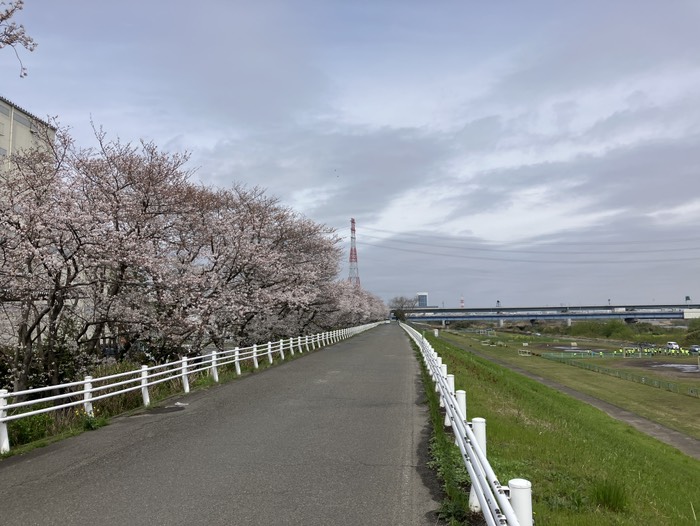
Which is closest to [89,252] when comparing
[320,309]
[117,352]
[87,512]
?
[117,352]

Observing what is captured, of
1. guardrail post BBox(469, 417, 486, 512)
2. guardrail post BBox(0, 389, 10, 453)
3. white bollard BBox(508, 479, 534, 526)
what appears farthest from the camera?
guardrail post BBox(0, 389, 10, 453)

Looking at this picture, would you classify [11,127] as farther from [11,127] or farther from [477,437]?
[477,437]

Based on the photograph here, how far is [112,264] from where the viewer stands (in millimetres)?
15688

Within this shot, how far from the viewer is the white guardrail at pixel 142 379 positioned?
26.9ft

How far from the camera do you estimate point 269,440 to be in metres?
8.38

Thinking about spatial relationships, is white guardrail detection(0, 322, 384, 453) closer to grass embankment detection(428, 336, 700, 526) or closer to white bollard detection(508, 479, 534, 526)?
grass embankment detection(428, 336, 700, 526)

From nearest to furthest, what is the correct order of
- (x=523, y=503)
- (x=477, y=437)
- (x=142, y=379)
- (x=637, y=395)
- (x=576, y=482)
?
(x=523, y=503) → (x=477, y=437) → (x=576, y=482) → (x=142, y=379) → (x=637, y=395)

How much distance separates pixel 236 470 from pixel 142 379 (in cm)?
619

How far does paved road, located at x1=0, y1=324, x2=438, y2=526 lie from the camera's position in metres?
5.25

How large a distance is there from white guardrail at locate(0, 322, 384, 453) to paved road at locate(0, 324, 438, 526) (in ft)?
2.17

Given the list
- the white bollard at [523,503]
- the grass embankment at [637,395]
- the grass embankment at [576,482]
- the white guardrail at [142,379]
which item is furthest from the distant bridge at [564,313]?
the white bollard at [523,503]

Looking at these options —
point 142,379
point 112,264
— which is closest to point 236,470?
point 142,379

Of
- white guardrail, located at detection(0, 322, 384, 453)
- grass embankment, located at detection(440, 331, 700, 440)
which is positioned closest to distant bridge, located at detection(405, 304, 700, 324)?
grass embankment, located at detection(440, 331, 700, 440)

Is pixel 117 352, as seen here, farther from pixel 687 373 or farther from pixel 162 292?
pixel 687 373
